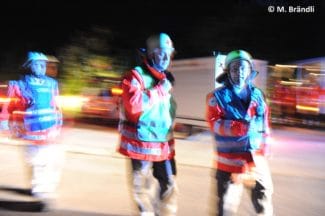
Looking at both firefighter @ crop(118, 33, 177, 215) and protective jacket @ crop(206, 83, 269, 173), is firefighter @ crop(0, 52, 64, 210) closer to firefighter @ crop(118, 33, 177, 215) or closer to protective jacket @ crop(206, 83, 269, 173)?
firefighter @ crop(118, 33, 177, 215)

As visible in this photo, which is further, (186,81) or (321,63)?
(321,63)

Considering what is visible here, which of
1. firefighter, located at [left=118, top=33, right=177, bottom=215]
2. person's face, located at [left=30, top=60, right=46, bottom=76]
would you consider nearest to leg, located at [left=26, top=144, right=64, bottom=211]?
person's face, located at [left=30, top=60, right=46, bottom=76]

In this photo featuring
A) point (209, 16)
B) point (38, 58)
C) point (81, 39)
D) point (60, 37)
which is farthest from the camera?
point (60, 37)

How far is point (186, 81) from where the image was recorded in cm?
1222

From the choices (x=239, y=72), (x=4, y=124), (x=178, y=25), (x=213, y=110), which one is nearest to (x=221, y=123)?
(x=213, y=110)

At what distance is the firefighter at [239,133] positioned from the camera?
4062 mm

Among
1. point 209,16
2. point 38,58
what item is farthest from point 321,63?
point 38,58

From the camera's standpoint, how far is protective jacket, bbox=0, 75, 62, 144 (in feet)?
17.5

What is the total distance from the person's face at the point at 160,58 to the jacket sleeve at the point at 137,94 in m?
0.17

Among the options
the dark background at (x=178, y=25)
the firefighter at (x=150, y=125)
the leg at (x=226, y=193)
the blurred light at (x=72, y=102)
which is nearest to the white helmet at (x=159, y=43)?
the firefighter at (x=150, y=125)

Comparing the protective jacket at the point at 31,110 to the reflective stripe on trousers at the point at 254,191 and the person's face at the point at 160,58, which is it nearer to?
the person's face at the point at 160,58

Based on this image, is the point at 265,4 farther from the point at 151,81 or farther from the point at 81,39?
the point at 151,81

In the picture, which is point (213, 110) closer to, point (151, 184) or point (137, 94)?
point (137, 94)

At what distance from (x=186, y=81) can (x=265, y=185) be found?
8178 mm
